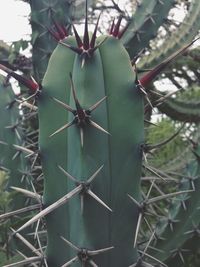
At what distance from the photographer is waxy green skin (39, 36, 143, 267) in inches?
66.6

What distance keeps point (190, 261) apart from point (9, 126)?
106 centimetres

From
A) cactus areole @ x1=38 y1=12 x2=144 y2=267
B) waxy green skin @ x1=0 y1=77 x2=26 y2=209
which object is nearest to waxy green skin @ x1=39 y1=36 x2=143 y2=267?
cactus areole @ x1=38 y1=12 x2=144 y2=267

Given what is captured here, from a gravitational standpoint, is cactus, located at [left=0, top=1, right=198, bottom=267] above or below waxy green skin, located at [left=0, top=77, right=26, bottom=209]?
above

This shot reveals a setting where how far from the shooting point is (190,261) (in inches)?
120

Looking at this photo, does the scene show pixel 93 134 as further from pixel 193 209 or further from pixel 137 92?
pixel 193 209

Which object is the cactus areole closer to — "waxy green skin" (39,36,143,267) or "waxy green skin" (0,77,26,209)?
"waxy green skin" (39,36,143,267)

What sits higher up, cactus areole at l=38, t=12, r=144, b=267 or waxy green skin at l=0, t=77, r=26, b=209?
cactus areole at l=38, t=12, r=144, b=267

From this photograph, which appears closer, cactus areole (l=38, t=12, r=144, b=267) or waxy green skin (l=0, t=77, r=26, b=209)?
cactus areole (l=38, t=12, r=144, b=267)

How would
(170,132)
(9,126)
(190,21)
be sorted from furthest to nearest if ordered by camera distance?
(170,132)
(190,21)
(9,126)

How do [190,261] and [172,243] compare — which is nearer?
[172,243]

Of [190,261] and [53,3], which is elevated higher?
[53,3]

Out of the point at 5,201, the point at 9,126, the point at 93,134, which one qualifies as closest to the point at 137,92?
the point at 93,134

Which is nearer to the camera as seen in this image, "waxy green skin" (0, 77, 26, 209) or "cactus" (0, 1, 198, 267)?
"cactus" (0, 1, 198, 267)

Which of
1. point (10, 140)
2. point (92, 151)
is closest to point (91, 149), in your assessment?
point (92, 151)
